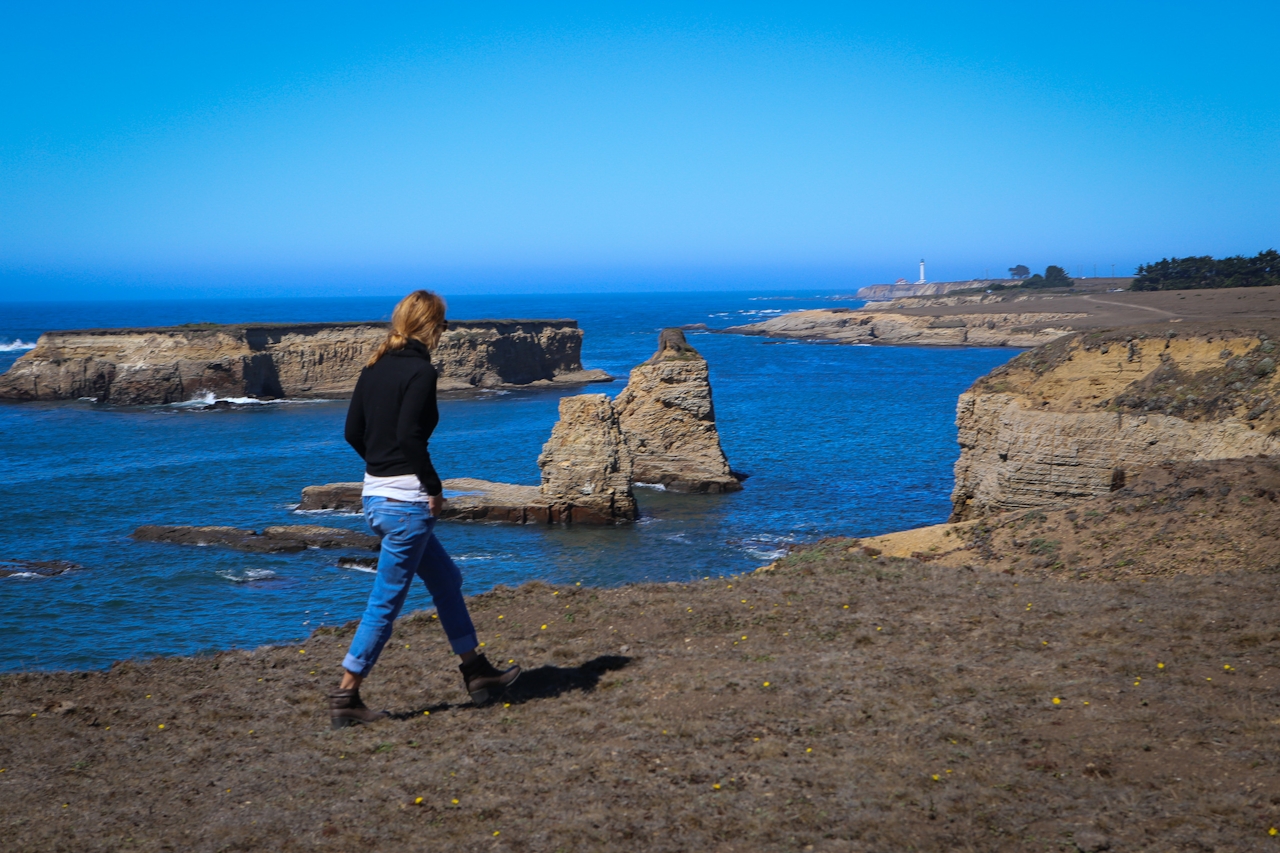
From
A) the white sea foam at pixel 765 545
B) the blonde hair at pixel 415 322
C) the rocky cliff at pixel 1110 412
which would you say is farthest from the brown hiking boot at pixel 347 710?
the white sea foam at pixel 765 545

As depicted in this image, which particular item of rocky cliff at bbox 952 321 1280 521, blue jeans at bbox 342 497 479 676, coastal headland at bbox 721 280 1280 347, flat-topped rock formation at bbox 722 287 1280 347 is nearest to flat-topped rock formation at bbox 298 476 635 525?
rocky cliff at bbox 952 321 1280 521

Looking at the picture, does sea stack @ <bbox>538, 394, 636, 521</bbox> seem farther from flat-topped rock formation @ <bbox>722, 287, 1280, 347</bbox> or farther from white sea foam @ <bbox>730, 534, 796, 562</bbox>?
flat-topped rock formation @ <bbox>722, 287, 1280, 347</bbox>

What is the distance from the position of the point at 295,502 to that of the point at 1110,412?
26233 mm

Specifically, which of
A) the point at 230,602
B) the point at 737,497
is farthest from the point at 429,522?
the point at 737,497

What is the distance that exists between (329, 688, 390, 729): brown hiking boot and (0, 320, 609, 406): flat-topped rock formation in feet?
223

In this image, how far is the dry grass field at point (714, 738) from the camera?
5.11 meters

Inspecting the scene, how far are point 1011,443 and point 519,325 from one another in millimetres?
67496

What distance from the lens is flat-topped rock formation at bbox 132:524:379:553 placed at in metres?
26.8

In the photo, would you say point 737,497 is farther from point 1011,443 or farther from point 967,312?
point 967,312

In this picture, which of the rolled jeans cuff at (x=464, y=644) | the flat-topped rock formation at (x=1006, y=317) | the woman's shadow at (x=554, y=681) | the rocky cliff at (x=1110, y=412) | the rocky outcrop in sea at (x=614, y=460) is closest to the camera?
the rolled jeans cuff at (x=464, y=644)

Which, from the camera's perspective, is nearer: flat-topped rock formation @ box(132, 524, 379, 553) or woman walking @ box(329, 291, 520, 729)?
woman walking @ box(329, 291, 520, 729)

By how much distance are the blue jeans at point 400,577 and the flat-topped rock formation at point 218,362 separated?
2675 inches

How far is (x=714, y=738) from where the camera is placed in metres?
6.21

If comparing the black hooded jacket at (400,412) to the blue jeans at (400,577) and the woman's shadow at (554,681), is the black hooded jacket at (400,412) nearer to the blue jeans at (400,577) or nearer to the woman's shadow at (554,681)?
the blue jeans at (400,577)
